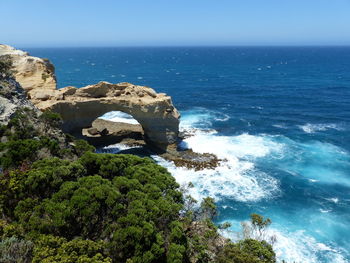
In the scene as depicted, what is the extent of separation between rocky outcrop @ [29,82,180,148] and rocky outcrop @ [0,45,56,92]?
2.25m

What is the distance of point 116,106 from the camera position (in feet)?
144

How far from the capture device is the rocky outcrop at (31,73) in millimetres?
44375

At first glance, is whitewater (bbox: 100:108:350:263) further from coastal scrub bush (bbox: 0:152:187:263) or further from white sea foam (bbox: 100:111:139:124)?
coastal scrub bush (bbox: 0:152:187:263)

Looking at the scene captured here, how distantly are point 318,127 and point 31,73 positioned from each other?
5444 cm

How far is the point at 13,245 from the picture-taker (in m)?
13.0

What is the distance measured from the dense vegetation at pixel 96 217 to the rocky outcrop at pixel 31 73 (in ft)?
82.8

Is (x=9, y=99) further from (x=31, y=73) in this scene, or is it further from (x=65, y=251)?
(x=65, y=251)

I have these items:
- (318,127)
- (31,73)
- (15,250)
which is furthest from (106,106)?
(318,127)

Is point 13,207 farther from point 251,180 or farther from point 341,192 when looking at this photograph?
point 341,192

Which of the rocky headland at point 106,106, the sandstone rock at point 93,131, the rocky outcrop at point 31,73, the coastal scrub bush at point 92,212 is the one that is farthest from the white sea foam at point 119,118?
the coastal scrub bush at point 92,212

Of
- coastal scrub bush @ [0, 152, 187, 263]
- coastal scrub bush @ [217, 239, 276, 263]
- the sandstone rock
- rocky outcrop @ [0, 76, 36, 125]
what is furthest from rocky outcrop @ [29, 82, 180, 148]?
coastal scrub bush @ [217, 239, 276, 263]

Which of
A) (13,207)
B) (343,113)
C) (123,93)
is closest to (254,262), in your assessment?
(13,207)

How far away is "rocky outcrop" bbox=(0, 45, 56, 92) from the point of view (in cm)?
4438

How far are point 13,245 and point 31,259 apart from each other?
3.71 feet
